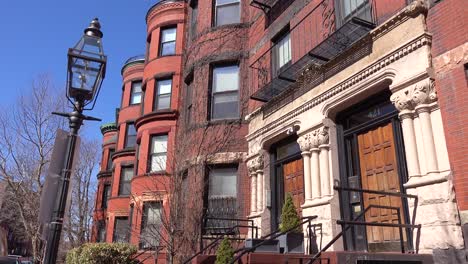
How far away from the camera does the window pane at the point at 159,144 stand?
1677cm

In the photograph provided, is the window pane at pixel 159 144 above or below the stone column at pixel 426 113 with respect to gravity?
above

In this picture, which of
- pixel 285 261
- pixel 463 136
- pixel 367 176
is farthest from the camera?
pixel 367 176

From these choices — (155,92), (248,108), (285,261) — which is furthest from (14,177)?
(285,261)

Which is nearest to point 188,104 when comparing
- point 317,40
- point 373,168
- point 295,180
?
point 295,180

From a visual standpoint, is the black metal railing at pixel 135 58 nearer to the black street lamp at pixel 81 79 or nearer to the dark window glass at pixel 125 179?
the dark window glass at pixel 125 179

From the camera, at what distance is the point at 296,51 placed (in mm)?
10391

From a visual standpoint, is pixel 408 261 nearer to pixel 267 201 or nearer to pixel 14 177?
pixel 267 201

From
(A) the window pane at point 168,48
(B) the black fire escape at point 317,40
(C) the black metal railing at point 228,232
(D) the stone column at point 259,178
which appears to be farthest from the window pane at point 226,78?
(A) the window pane at point 168,48

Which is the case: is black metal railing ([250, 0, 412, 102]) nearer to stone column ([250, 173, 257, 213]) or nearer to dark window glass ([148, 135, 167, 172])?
stone column ([250, 173, 257, 213])

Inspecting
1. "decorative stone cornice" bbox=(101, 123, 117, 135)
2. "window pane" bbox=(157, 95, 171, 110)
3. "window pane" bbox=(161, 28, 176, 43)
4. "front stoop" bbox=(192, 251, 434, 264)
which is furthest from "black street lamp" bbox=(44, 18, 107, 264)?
"decorative stone cornice" bbox=(101, 123, 117, 135)

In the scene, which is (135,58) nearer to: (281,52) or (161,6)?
(161,6)

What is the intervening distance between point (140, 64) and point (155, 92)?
6.94m

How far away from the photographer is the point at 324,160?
837 centimetres

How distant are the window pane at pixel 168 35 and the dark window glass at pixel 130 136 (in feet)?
23.1
